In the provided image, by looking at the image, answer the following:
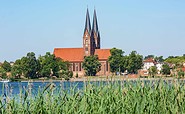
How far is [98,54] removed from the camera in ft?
386

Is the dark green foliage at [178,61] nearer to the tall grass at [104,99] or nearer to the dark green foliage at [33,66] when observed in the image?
the tall grass at [104,99]

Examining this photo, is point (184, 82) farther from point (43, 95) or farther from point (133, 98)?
point (43, 95)

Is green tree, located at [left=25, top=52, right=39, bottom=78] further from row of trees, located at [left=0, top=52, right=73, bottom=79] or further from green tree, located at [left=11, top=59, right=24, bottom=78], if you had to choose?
green tree, located at [left=11, top=59, right=24, bottom=78]

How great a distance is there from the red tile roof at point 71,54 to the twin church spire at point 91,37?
2.71 m

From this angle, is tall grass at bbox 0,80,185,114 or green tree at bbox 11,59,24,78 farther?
green tree at bbox 11,59,24,78

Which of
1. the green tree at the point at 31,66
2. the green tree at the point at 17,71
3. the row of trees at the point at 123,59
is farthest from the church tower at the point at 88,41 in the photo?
the green tree at the point at 17,71

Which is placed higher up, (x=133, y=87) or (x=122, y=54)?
(x=122, y=54)

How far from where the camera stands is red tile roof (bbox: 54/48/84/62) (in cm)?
12050

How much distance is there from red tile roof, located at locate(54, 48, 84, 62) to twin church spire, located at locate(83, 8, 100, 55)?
8.88 ft

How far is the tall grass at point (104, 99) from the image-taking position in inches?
308

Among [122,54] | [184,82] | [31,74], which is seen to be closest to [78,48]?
[122,54]

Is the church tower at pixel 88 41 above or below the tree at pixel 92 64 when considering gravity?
above

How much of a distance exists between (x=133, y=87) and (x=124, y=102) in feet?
3.20

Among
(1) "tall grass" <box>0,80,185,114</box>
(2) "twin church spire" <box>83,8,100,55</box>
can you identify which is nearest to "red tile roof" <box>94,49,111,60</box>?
(2) "twin church spire" <box>83,8,100,55</box>
